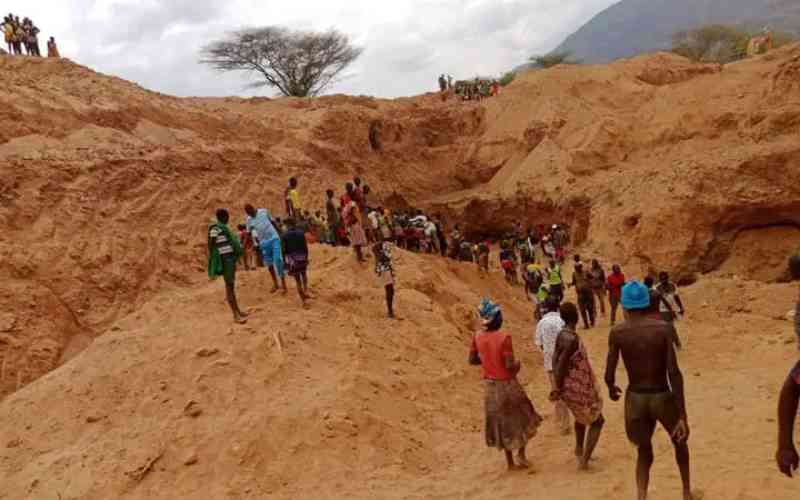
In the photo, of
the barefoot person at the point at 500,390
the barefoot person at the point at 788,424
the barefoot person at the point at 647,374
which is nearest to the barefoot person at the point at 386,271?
the barefoot person at the point at 500,390

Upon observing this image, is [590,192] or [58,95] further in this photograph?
[590,192]

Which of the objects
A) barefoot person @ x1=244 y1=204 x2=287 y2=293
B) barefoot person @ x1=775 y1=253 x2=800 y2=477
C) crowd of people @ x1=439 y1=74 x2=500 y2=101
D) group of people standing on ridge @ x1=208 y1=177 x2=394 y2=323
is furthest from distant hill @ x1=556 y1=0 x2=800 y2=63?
barefoot person @ x1=775 y1=253 x2=800 y2=477

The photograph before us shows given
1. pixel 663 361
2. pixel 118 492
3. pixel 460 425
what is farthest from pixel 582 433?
pixel 118 492

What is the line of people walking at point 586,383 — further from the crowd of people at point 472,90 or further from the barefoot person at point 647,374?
the crowd of people at point 472,90

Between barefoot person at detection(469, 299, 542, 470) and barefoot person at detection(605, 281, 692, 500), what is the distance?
1.16 m

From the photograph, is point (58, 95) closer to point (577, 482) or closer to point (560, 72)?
point (577, 482)

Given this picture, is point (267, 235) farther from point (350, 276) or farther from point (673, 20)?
point (673, 20)

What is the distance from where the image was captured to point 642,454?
14.8ft

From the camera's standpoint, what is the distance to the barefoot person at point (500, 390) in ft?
18.0

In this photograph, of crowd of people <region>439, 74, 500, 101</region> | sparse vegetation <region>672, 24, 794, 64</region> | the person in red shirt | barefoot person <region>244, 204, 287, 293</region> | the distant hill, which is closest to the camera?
barefoot person <region>244, 204, 287, 293</region>

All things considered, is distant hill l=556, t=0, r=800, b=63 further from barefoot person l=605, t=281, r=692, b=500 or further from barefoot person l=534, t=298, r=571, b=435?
barefoot person l=605, t=281, r=692, b=500

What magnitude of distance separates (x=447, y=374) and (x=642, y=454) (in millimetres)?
4333

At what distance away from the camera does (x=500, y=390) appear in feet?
18.3

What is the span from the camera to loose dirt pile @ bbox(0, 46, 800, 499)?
20.9 feet
